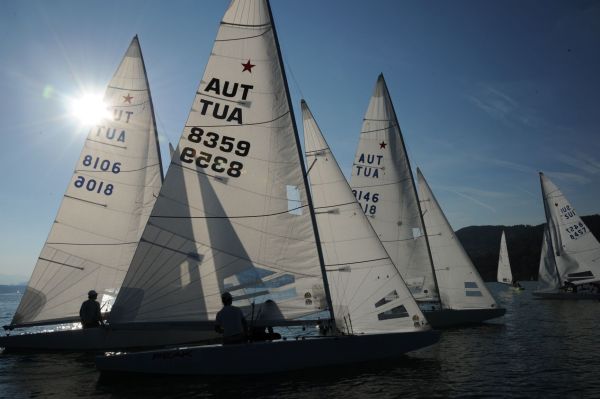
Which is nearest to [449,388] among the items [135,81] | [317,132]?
[317,132]

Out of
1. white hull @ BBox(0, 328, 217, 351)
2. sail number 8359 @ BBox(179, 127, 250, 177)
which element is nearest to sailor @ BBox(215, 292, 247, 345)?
sail number 8359 @ BBox(179, 127, 250, 177)

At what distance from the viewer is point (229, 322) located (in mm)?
11047

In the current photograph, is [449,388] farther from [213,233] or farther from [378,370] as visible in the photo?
[213,233]

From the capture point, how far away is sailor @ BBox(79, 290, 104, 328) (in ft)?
52.2

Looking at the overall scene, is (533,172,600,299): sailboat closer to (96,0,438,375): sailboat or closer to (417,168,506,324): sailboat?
(417,168,506,324): sailboat

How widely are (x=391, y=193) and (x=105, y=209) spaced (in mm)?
13137

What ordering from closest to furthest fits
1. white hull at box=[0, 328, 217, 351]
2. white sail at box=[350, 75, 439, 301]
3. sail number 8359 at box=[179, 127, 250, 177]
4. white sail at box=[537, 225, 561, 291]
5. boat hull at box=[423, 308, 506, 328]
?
sail number 8359 at box=[179, 127, 250, 177] < white hull at box=[0, 328, 217, 351] < boat hull at box=[423, 308, 506, 328] < white sail at box=[350, 75, 439, 301] < white sail at box=[537, 225, 561, 291]

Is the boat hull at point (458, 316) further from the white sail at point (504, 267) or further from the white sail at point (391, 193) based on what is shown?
the white sail at point (504, 267)

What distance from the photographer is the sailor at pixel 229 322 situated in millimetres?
11039

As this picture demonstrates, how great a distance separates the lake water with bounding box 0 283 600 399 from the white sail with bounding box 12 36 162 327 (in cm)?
224

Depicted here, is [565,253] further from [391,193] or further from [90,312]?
[90,312]

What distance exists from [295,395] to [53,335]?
1068cm

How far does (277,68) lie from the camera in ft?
42.6

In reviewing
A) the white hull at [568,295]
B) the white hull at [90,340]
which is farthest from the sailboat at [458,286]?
the white hull at [568,295]
